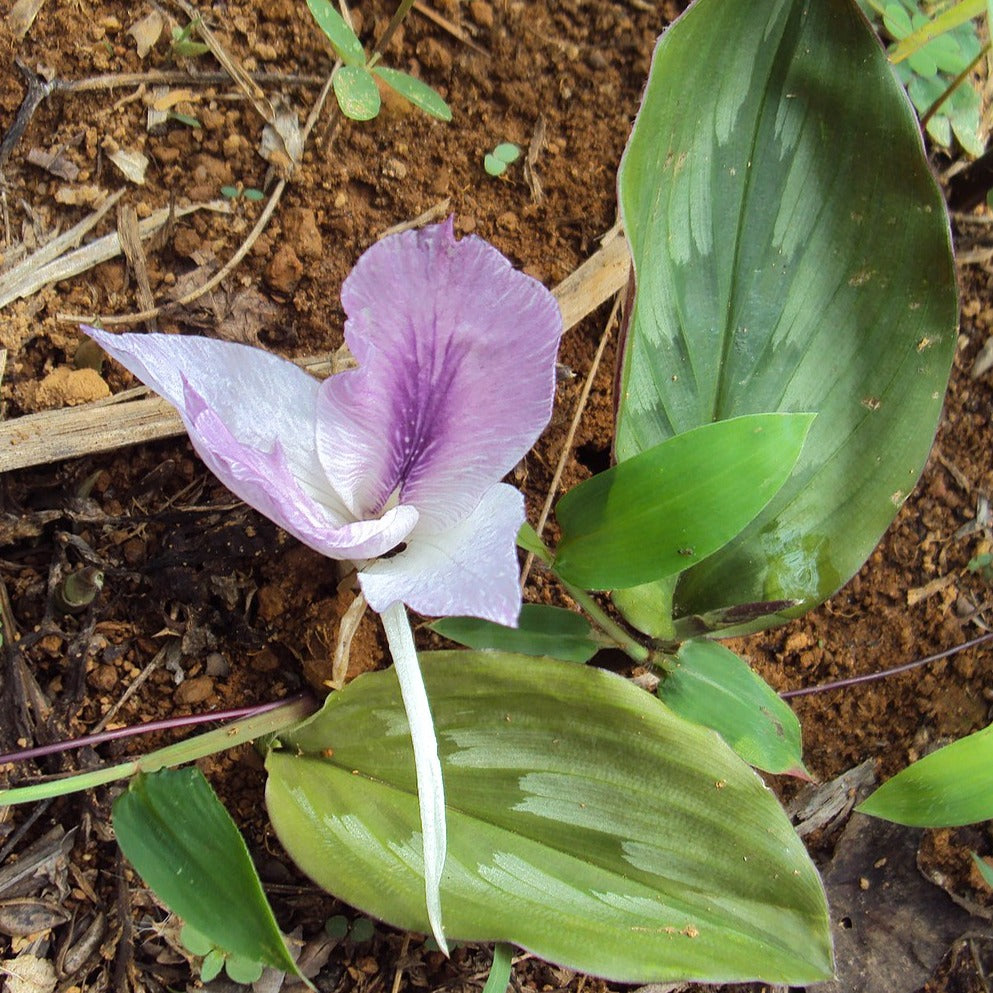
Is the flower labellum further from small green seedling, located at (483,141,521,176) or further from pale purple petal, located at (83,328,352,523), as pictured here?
small green seedling, located at (483,141,521,176)

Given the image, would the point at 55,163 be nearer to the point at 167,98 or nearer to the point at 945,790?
the point at 167,98

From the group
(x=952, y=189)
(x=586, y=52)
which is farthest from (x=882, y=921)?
(x=586, y=52)

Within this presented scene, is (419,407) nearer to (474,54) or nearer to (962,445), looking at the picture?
(474,54)

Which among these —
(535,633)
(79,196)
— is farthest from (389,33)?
(535,633)

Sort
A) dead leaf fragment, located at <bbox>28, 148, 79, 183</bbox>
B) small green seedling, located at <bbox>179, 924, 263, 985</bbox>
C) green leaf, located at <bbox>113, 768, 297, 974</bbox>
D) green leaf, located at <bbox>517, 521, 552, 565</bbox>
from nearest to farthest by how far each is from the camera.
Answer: green leaf, located at <bbox>113, 768, 297, 974</bbox> → green leaf, located at <bbox>517, 521, 552, 565</bbox> → small green seedling, located at <bbox>179, 924, 263, 985</bbox> → dead leaf fragment, located at <bbox>28, 148, 79, 183</bbox>

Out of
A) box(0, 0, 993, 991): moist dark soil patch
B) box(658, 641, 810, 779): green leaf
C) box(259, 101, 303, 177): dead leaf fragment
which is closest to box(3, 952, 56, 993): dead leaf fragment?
box(0, 0, 993, 991): moist dark soil patch

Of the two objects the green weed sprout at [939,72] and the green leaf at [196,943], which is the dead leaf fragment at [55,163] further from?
the green weed sprout at [939,72]

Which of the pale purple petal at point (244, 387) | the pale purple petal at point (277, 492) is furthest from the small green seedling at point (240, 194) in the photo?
the pale purple petal at point (277, 492)
